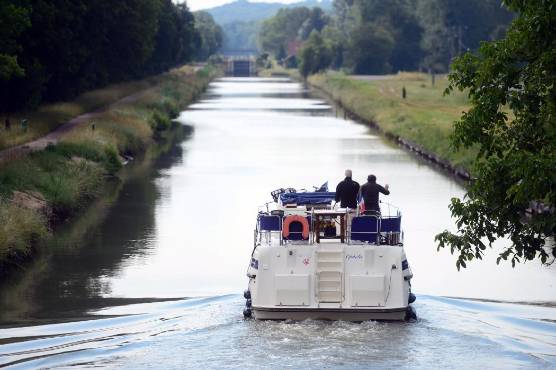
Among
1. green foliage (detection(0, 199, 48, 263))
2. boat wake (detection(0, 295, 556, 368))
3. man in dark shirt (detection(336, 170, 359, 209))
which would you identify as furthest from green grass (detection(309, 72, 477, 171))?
boat wake (detection(0, 295, 556, 368))

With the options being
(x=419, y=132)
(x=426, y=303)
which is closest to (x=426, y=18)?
(x=419, y=132)

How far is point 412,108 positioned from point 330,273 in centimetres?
6640

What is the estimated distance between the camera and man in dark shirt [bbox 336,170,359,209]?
→ 27.5 metres

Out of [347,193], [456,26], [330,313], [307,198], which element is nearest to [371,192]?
[347,193]

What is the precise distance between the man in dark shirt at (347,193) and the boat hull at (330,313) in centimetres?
426

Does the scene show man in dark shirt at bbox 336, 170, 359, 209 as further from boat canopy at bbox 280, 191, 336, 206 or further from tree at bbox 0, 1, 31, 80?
tree at bbox 0, 1, 31, 80

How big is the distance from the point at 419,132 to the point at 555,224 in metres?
50.0

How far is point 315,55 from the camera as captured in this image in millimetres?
181000

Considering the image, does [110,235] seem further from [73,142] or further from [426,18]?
[426,18]

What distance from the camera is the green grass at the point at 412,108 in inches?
2483

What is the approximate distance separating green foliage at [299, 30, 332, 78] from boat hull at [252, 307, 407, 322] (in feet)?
513

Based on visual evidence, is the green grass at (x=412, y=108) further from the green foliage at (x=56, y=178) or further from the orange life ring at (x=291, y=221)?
the orange life ring at (x=291, y=221)

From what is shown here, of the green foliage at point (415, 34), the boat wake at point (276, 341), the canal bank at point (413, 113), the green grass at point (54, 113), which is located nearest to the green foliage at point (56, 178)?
the green grass at point (54, 113)

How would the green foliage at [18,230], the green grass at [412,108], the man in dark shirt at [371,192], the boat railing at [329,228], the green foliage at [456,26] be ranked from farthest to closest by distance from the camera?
the green foliage at [456,26]
the green grass at [412,108]
the green foliage at [18,230]
the man in dark shirt at [371,192]
the boat railing at [329,228]
